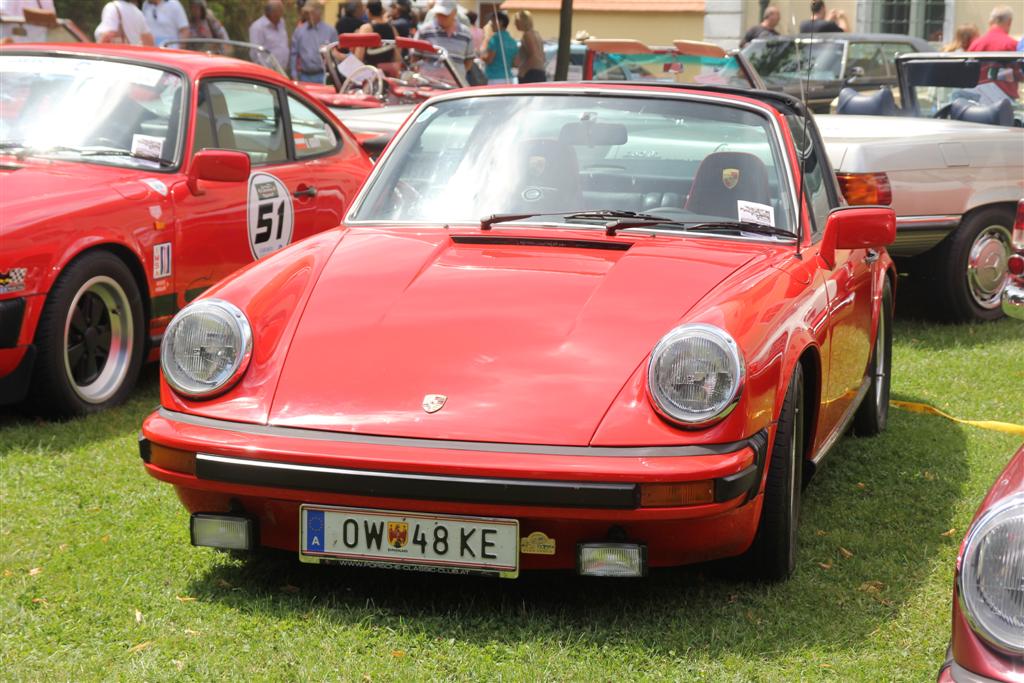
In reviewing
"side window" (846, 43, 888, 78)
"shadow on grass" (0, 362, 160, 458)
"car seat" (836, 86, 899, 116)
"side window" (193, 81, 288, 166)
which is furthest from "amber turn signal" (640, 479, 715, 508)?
"side window" (846, 43, 888, 78)

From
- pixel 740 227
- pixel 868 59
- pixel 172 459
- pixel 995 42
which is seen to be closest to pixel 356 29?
pixel 868 59

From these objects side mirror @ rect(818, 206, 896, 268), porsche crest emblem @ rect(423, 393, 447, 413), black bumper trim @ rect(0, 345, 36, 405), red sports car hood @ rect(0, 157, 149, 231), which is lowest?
black bumper trim @ rect(0, 345, 36, 405)

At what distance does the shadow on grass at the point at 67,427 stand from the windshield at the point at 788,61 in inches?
459

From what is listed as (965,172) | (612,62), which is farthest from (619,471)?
(612,62)

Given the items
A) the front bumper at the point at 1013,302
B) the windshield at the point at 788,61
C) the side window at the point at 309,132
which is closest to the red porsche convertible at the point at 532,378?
the front bumper at the point at 1013,302

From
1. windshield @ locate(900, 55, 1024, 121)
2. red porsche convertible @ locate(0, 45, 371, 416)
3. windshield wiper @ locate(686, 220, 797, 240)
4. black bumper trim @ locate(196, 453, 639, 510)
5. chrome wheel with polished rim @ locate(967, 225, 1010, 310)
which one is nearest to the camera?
black bumper trim @ locate(196, 453, 639, 510)

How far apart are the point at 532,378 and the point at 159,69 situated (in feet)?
12.3

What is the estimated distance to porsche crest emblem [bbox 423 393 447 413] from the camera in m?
3.58

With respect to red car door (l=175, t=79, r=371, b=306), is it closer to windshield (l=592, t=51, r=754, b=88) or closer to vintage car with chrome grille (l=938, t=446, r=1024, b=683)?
windshield (l=592, t=51, r=754, b=88)

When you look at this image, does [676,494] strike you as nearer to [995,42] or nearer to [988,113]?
[988,113]

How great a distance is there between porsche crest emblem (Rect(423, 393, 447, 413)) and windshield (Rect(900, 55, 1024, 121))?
655 centimetres

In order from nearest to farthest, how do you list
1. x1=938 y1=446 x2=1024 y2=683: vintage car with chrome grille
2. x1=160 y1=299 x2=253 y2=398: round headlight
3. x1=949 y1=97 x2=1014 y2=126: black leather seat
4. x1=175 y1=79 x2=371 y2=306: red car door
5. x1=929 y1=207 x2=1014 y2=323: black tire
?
x1=938 y1=446 x2=1024 y2=683: vintage car with chrome grille
x1=160 y1=299 x2=253 y2=398: round headlight
x1=175 y1=79 x2=371 y2=306: red car door
x1=929 y1=207 x2=1014 y2=323: black tire
x1=949 y1=97 x2=1014 y2=126: black leather seat

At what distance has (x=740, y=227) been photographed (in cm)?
450

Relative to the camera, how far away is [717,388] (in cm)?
353
